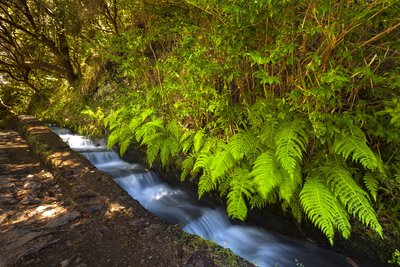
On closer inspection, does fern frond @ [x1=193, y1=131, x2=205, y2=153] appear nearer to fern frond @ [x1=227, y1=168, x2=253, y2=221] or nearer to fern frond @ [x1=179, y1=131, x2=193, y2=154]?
fern frond @ [x1=179, y1=131, x2=193, y2=154]

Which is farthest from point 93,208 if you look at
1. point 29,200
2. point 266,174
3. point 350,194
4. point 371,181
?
point 371,181

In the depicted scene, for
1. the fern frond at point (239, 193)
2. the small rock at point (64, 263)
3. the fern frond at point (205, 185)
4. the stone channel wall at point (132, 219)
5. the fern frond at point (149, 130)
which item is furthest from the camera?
the fern frond at point (149, 130)

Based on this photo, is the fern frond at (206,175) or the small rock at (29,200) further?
the small rock at (29,200)

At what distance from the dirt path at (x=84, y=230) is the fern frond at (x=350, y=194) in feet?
4.08

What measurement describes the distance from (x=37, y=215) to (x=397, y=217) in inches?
171

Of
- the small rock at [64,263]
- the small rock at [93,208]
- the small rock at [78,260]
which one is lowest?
the small rock at [64,263]

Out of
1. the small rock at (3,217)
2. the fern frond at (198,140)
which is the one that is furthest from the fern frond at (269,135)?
the small rock at (3,217)

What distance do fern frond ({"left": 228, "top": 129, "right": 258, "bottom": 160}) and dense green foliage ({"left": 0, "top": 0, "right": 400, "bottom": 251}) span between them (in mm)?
15

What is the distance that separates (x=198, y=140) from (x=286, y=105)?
4.46 ft

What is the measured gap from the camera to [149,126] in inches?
180

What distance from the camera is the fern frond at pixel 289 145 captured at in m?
2.71

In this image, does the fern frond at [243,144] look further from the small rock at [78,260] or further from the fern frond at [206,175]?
the small rock at [78,260]

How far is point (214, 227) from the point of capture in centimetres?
429

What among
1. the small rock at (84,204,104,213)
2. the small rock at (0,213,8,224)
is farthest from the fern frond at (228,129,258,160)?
the small rock at (0,213,8,224)
